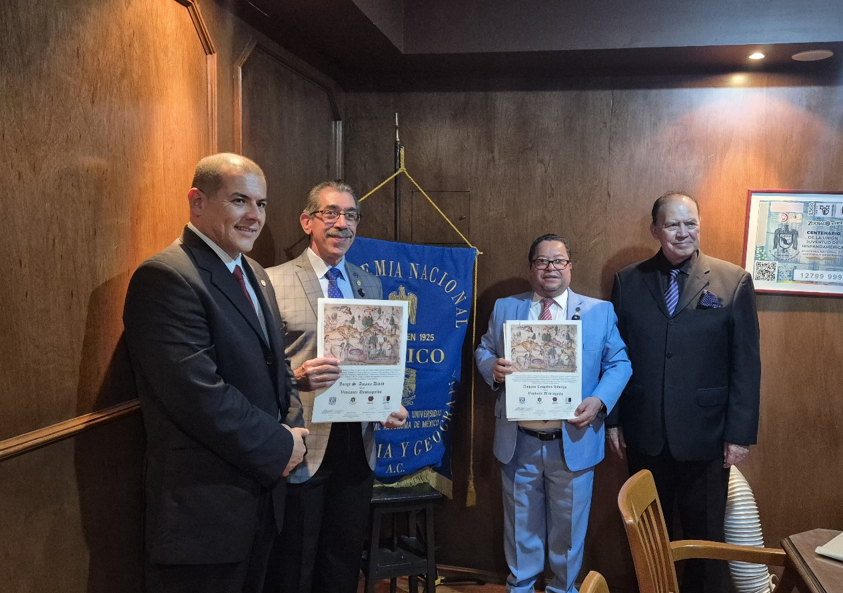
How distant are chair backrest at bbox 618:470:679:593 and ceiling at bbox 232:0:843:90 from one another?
191cm

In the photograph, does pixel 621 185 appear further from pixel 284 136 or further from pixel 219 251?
pixel 219 251

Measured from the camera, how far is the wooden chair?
1.56 m

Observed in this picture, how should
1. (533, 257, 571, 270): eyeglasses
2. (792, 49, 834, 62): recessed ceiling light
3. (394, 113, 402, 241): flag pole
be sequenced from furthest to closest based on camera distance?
(394, 113, 402, 241): flag pole
(792, 49, 834, 62): recessed ceiling light
(533, 257, 571, 270): eyeglasses

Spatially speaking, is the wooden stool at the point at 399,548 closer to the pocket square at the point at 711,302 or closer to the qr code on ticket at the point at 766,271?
the pocket square at the point at 711,302

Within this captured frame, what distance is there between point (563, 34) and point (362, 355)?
1.71 meters

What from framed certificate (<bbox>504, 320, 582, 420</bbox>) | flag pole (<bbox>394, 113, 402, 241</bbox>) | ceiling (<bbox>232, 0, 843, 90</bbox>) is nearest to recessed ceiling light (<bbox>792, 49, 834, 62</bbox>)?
ceiling (<bbox>232, 0, 843, 90</bbox>)

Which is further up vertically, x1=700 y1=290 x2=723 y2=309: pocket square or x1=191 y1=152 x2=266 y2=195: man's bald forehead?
x1=191 y1=152 x2=266 y2=195: man's bald forehead

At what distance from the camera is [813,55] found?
2.74 m

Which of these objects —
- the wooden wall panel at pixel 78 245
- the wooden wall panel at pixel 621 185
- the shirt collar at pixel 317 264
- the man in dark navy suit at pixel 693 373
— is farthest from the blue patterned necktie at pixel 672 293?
the wooden wall panel at pixel 78 245

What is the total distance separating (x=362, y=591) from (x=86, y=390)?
1902mm

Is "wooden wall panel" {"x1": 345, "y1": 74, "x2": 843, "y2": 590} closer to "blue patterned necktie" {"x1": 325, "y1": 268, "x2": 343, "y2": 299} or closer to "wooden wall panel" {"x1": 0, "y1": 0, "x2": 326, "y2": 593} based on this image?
"blue patterned necktie" {"x1": 325, "y1": 268, "x2": 343, "y2": 299}

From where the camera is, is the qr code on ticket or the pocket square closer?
the pocket square

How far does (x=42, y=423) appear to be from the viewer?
4.80ft

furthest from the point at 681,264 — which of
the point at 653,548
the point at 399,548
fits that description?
the point at 399,548
